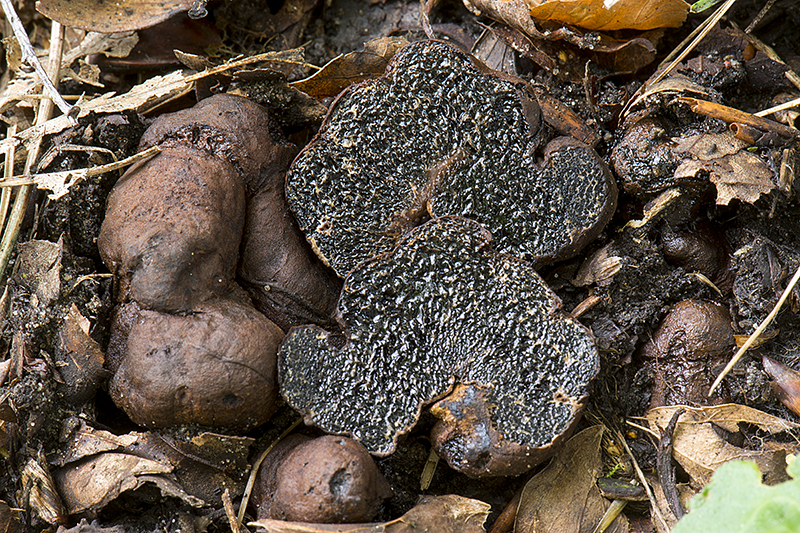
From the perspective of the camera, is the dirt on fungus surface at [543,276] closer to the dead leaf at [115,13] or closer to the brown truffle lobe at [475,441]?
the brown truffle lobe at [475,441]

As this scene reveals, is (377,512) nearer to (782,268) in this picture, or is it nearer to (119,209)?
(119,209)

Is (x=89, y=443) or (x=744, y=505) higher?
(x=744, y=505)

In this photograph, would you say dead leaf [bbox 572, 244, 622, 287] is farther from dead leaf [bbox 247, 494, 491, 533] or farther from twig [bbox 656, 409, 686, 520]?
dead leaf [bbox 247, 494, 491, 533]

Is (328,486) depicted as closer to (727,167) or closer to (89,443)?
(89,443)

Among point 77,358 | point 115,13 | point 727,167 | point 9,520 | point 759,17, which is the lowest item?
point 9,520

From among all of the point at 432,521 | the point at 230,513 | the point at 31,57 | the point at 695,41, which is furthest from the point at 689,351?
the point at 31,57

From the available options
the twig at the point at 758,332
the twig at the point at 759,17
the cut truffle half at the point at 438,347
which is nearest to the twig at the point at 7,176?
the cut truffle half at the point at 438,347

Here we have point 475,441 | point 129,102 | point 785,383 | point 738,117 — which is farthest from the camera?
point 129,102

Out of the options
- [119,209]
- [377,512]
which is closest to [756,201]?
[377,512]
